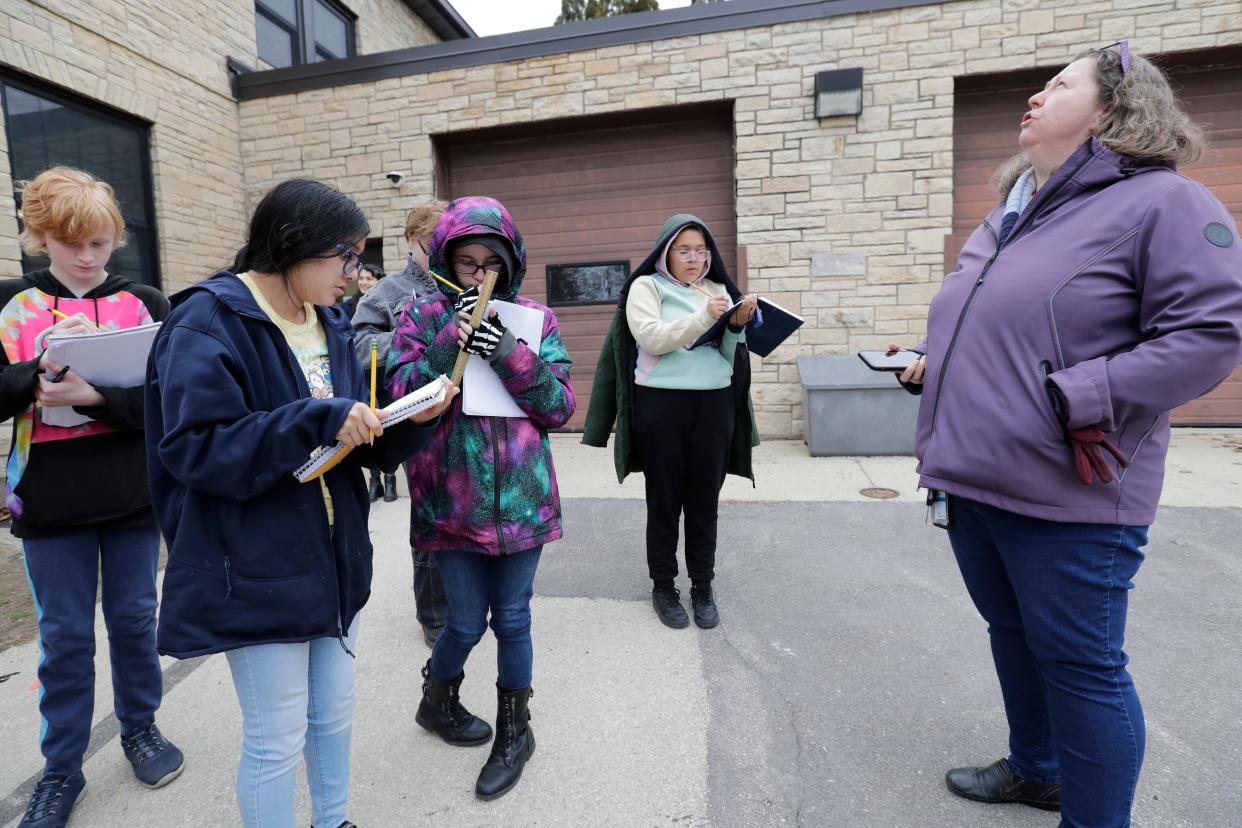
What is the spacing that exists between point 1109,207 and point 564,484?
186 inches

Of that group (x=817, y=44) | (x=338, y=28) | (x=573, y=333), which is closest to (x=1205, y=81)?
(x=817, y=44)

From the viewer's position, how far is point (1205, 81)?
6.59 meters

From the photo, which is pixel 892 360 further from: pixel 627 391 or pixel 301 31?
pixel 301 31

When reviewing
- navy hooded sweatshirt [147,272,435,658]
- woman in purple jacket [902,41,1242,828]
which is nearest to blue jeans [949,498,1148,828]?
woman in purple jacket [902,41,1242,828]

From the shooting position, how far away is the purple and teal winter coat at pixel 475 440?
2.03 metres

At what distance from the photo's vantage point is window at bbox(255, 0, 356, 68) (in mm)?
9039

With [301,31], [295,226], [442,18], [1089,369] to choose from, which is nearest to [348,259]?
[295,226]

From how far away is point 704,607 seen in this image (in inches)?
127

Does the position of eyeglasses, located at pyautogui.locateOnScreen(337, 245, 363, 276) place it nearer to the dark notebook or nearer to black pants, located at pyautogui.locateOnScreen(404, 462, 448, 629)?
the dark notebook

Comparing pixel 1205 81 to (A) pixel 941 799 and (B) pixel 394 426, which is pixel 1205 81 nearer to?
(A) pixel 941 799

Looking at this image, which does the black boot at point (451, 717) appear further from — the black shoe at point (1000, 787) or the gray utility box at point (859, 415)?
the gray utility box at point (859, 415)

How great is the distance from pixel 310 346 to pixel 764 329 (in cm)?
201

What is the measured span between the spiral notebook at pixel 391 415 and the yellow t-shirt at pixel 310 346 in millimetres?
100

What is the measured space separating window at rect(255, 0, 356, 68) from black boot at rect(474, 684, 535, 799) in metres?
9.73
